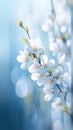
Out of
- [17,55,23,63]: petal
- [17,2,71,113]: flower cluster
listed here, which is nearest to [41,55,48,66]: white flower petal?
[17,2,71,113]: flower cluster

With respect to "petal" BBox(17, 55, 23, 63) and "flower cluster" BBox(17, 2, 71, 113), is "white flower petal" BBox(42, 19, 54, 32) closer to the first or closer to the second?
"flower cluster" BBox(17, 2, 71, 113)

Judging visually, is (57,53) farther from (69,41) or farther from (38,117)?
(38,117)

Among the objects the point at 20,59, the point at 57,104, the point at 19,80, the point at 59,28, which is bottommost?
the point at 57,104

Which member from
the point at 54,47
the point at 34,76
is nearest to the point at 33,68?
the point at 34,76

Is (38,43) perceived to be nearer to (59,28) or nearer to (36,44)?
(36,44)

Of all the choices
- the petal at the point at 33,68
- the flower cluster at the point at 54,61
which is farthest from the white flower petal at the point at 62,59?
the petal at the point at 33,68

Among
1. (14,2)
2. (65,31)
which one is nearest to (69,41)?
(65,31)

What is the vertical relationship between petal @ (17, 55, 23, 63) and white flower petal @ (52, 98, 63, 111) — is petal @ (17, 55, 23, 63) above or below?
above

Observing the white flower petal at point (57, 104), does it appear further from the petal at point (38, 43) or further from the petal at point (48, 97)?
the petal at point (38, 43)
